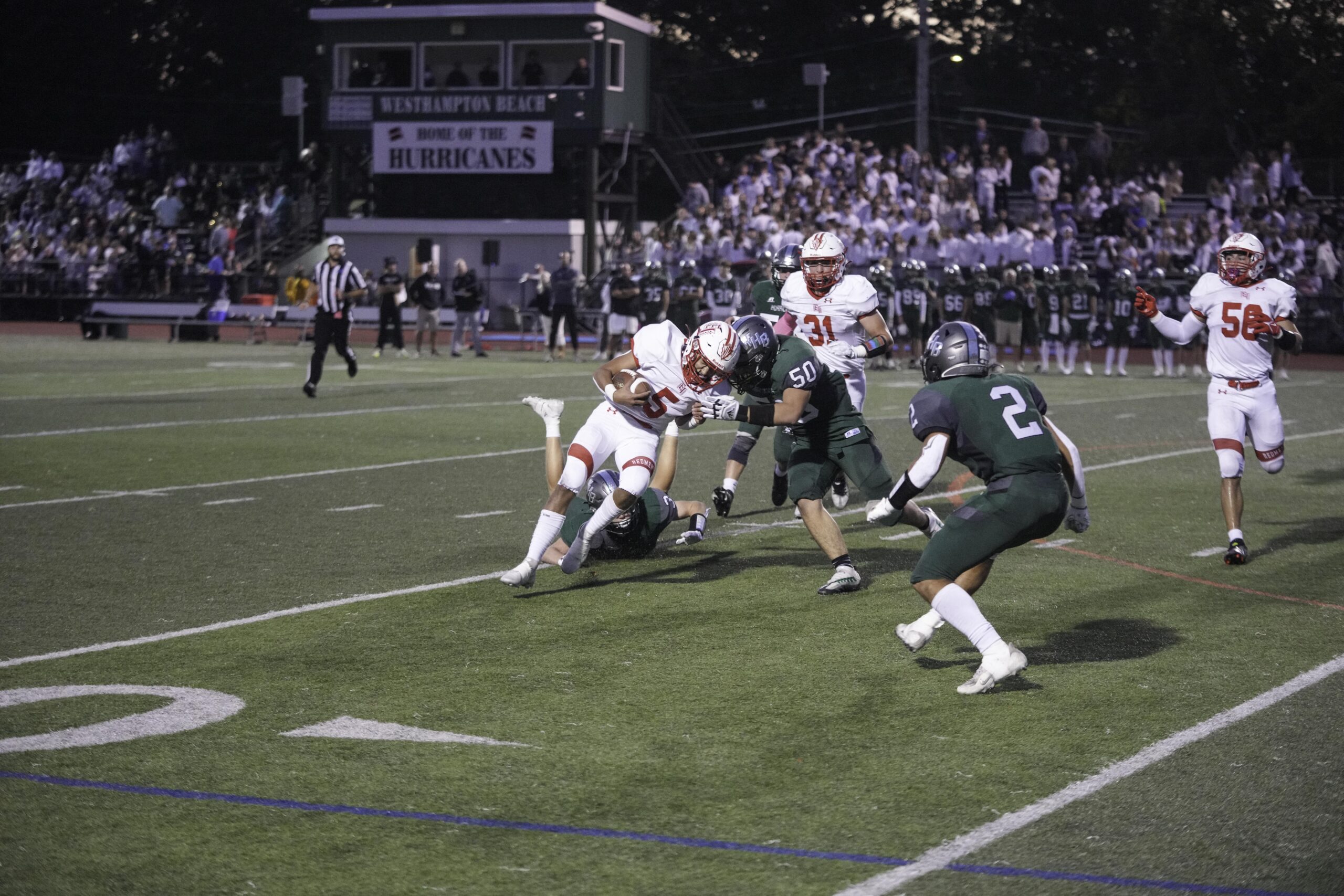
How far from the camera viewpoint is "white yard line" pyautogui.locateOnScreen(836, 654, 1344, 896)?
13.9ft

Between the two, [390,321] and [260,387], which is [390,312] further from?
[260,387]

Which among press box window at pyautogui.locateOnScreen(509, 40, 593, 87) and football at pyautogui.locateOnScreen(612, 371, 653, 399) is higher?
press box window at pyautogui.locateOnScreen(509, 40, 593, 87)

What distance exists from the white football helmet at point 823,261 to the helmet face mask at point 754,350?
2388 mm

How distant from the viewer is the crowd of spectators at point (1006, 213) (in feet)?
91.1

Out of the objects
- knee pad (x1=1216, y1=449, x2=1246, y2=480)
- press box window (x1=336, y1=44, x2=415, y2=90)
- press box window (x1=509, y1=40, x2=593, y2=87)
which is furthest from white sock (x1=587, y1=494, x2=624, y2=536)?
press box window (x1=336, y1=44, x2=415, y2=90)

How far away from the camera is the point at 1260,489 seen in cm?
1218

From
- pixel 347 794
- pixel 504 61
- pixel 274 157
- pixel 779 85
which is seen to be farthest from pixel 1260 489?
pixel 274 157

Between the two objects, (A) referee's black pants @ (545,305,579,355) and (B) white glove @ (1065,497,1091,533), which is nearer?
(B) white glove @ (1065,497,1091,533)

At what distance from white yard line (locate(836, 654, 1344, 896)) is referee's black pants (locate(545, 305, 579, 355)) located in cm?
2118

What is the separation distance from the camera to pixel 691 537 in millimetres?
9586

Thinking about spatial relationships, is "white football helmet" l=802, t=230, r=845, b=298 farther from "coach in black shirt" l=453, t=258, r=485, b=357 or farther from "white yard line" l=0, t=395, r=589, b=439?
"coach in black shirt" l=453, t=258, r=485, b=357

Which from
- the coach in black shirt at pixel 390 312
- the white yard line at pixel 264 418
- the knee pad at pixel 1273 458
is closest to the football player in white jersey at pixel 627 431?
the knee pad at pixel 1273 458

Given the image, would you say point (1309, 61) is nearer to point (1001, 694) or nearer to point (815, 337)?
point (815, 337)

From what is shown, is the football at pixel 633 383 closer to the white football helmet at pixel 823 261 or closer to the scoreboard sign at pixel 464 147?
the white football helmet at pixel 823 261
